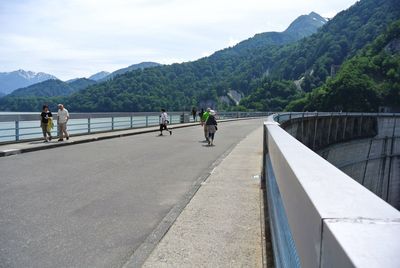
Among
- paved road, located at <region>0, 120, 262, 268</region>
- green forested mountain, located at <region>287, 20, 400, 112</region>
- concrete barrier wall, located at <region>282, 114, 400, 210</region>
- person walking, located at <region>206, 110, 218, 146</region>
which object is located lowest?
concrete barrier wall, located at <region>282, 114, 400, 210</region>

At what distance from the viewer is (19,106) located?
146 m

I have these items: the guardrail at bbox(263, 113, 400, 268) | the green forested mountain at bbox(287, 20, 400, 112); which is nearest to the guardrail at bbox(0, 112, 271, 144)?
the guardrail at bbox(263, 113, 400, 268)

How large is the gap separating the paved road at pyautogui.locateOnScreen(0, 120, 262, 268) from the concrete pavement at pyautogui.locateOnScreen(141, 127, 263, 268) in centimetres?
40

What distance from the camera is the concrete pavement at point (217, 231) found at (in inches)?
170

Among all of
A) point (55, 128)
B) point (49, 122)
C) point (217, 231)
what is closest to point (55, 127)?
point (55, 128)

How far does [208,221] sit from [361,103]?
102790mm

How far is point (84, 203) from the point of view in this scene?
6.81 meters

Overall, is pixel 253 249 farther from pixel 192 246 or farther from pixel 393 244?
pixel 393 244

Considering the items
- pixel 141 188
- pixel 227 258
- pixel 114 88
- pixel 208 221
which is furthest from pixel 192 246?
pixel 114 88

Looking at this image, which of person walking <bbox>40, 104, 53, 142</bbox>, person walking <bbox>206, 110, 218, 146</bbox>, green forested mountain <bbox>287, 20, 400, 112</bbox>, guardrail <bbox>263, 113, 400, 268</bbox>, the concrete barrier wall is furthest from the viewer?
green forested mountain <bbox>287, 20, 400, 112</bbox>

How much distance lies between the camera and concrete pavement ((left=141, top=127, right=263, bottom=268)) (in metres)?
4.33

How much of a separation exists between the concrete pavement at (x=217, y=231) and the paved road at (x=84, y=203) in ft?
1.32

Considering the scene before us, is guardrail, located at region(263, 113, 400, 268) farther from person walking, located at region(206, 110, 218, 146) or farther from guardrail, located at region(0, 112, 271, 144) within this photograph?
person walking, located at region(206, 110, 218, 146)

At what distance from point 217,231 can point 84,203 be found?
2.65 meters
